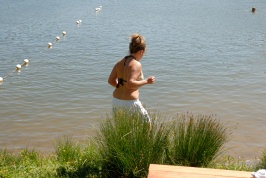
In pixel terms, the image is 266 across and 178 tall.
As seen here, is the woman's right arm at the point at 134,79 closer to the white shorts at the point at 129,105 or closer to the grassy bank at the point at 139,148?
the white shorts at the point at 129,105

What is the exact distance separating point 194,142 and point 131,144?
30.2 inches

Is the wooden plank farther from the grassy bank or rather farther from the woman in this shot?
the woman

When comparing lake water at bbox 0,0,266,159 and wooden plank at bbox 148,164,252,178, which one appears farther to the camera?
lake water at bbox 0,0,266,159

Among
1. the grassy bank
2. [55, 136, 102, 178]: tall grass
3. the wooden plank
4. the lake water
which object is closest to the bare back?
the grassy bank

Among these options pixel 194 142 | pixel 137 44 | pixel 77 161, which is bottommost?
pixel 77 161

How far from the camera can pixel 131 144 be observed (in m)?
4.38

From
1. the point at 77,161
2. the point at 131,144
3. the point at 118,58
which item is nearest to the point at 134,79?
the point at 131,144

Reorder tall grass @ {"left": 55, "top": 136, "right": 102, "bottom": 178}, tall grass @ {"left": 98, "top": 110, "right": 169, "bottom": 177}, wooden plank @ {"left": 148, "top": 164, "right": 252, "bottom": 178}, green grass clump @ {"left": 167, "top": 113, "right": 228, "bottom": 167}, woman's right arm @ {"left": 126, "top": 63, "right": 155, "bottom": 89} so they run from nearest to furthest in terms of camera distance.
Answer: wooden plank @ {"left": 148, "top": 164, "right": 252, "bottom": 178}
tall grass @ {"left": 98, "top": 110, "right": 169, "bottom": 177}
green grass clump @ {"left": 167, "top": 113, "right": 228, "bottom": 167}
tall grass @ {"left": 55, "top": 136, "right": 102, "bottom": 178}
woman's right arm @ {"left": 126, "top": 63, "right": 155, "bottom": 89}

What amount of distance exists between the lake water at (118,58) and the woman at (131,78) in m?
2.58

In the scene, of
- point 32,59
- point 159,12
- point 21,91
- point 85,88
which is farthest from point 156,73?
point 159,12

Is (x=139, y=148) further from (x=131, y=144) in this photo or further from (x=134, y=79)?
(x=134, y=79)

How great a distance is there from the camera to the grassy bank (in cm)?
443

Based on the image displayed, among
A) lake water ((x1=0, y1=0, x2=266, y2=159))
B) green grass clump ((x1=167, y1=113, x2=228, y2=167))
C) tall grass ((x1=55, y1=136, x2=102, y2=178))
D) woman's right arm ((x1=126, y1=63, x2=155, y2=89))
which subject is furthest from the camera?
lake water ((x1=0, y1=0, x2=266, y2=159))

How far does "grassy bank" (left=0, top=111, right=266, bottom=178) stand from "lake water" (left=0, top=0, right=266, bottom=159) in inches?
93.8
